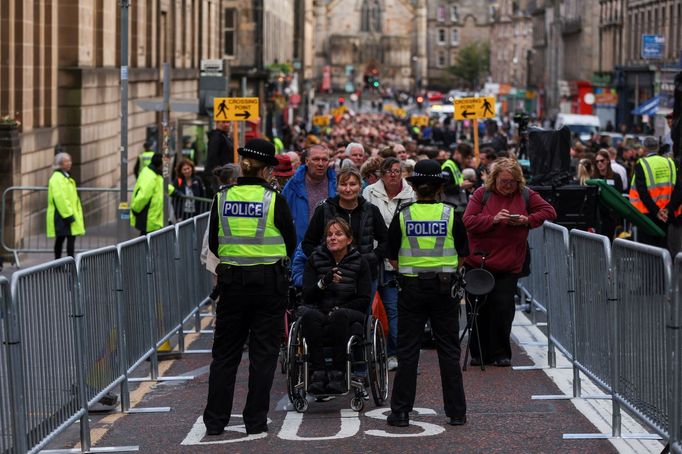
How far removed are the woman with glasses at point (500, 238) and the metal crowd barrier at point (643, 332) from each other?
3.32 meters

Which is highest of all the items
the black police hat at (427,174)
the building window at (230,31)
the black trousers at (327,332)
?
the building window at (230,31)

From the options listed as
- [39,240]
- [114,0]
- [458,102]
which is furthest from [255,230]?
[114,0]

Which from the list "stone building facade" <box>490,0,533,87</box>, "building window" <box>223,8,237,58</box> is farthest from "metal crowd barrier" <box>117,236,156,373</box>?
"stone building facade" <box>490,0,533,87</box>

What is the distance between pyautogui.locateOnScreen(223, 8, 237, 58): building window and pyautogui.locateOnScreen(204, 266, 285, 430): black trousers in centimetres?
6296

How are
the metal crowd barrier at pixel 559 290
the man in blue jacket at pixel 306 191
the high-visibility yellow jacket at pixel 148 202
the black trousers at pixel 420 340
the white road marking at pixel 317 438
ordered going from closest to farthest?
1. the white road marking at pixel 317 438
2. the black trousers at pixel 420 340
3. the metal crowd barrier at pixel 559 290
4. the man in blue jacket at pixel 306 191
5. the high-visibility yellow jacket at pixel 148 202

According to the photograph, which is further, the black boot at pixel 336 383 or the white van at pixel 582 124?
the white van at pixel 582 124

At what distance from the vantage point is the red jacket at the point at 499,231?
13.5 metres

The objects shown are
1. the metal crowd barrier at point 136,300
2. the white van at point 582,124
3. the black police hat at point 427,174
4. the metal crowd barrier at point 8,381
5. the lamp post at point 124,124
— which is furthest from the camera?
the white van at point 582,124

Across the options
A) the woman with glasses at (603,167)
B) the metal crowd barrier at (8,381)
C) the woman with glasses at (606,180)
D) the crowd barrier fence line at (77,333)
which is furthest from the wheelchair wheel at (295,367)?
the woman with glasses at (603,167)

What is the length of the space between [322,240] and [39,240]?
1571cm

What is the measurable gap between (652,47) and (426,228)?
49.7m

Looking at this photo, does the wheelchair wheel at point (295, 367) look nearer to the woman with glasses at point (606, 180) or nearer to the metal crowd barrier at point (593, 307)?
the metal crowd barrier at point (593, 307)

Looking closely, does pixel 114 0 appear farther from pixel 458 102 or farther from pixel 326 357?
pixel 326 357

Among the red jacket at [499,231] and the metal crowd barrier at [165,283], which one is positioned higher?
the red jacket at [499,231]
